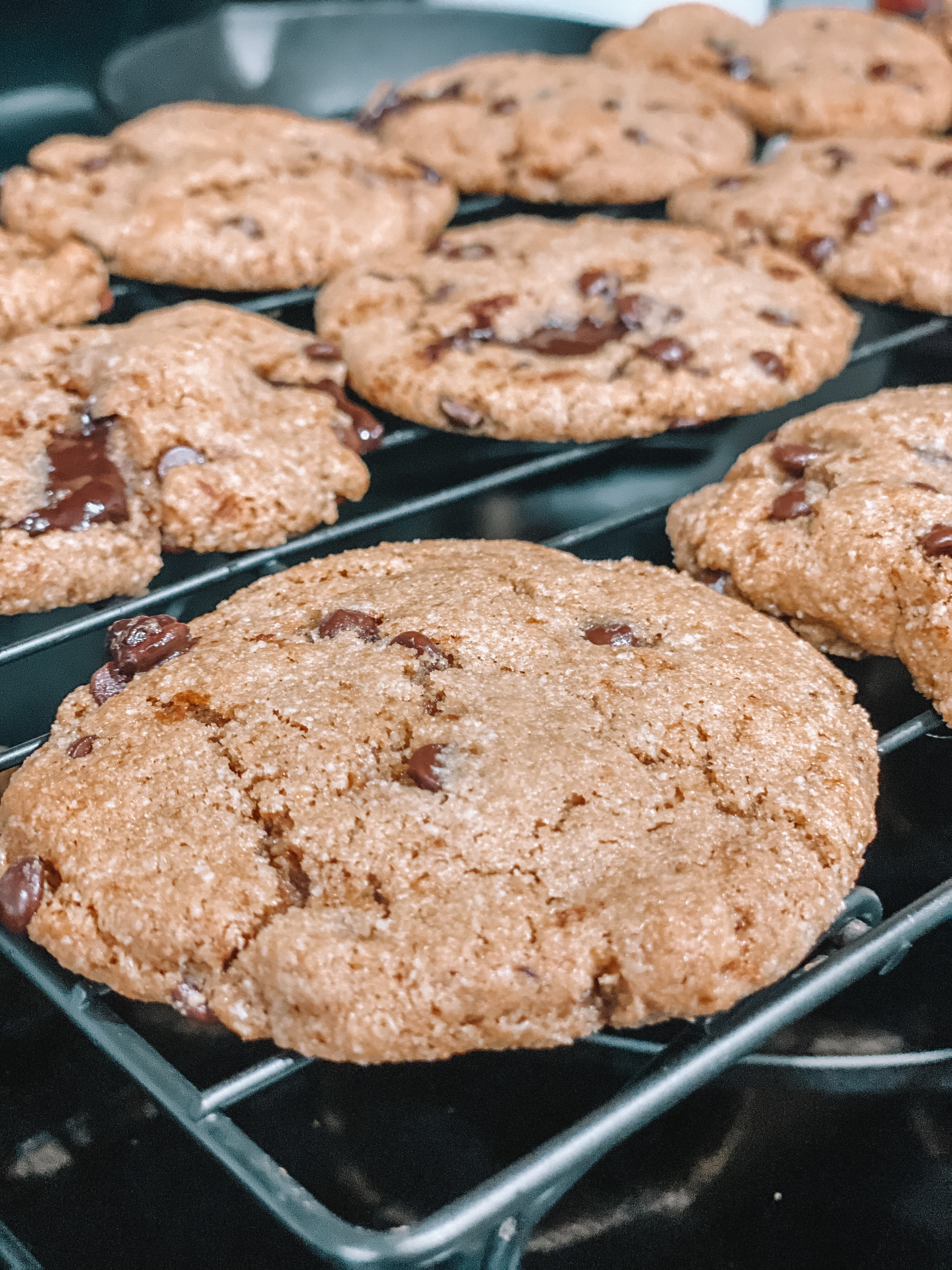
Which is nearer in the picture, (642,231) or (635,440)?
(635,440)

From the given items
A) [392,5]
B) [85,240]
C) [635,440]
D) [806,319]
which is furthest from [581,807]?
[392,5]

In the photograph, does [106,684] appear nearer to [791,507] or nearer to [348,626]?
[348,626]

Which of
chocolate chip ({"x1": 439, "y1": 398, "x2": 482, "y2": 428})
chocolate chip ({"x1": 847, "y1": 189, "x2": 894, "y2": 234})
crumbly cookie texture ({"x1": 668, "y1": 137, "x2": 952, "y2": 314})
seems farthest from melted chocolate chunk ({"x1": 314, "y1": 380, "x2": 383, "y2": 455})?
chocolate chip ({"x1": 847, "y1": 189, "x2": 894, "y2": 234})

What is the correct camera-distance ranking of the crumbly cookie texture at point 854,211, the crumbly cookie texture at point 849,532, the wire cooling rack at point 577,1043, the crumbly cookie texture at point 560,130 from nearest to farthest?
the wire cooling rack at point 577,1043, the crumbly cookie texture at point 849,532, the crumbly cookie texture at point 854,211, the crumbly cookie texture at point 560,130

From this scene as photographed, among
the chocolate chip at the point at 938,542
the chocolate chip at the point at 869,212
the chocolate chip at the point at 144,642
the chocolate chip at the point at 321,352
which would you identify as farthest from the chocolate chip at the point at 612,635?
the chocolate chip at the point at 869,212

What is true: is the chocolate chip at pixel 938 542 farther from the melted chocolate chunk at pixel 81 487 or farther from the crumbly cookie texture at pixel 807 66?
the crumbly cookie texture at pixel 807 66

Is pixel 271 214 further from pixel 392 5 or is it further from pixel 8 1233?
pixel 8 1233
